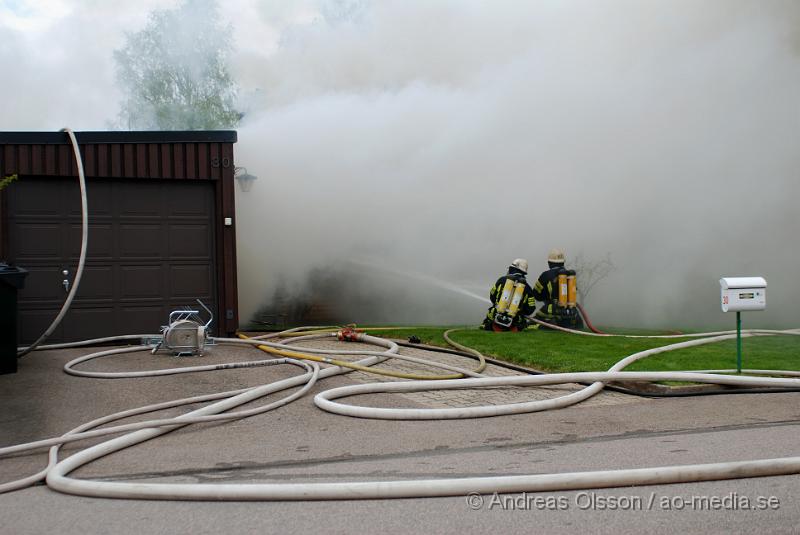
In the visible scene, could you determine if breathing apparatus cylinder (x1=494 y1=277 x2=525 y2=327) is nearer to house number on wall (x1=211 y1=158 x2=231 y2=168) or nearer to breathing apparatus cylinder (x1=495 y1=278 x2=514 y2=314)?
breathing apparatus cylinder (x1=495 y1=278 x2=514 y2=314)

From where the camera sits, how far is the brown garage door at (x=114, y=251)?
11.4 metres

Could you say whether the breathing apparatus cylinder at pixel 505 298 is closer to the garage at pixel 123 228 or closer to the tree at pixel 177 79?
the garage at pixel 123 228

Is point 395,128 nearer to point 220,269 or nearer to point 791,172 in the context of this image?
point 220,269

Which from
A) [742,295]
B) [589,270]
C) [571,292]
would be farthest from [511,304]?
[742,295]

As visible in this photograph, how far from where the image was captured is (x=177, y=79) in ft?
110

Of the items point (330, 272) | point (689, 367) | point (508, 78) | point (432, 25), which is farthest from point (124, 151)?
point (432, 25)

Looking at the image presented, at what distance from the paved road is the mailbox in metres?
1.18

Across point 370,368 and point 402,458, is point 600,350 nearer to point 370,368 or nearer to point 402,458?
point 370,368

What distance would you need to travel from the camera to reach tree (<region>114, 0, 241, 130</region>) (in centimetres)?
3331

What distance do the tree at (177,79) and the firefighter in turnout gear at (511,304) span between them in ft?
75.6

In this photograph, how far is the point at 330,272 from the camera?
55.1 feet

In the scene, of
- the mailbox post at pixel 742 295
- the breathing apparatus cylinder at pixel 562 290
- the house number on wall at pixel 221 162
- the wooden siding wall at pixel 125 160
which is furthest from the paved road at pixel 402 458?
the breathing apparatus cylinder at pixel 562 290

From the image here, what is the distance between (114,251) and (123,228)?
0.38 meters

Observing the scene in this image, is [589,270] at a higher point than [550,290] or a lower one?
higher
